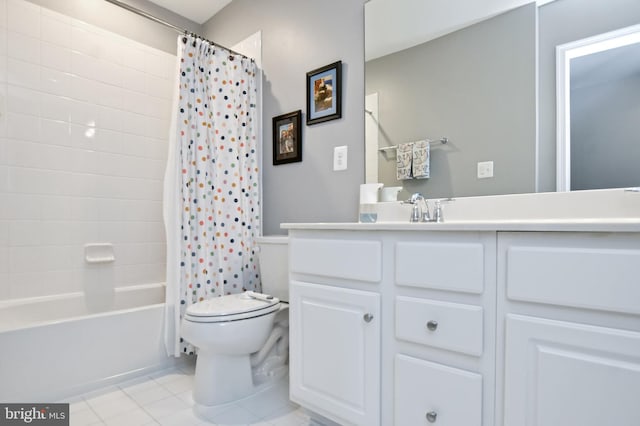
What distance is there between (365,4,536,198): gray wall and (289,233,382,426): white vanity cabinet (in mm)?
579

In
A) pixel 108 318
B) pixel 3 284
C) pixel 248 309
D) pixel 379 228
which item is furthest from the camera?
pixel 3 284

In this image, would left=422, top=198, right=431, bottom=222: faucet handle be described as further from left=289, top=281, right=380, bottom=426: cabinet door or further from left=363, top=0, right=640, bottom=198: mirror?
left=289, top=281, right=380, bottom=426: cabinet door

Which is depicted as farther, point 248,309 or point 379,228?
point 248,309

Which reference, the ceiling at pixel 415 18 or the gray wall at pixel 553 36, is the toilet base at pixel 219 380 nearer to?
the gray wall at pixel 553 36

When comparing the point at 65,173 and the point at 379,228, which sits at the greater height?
the point at 65,173

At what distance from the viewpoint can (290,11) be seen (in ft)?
7.21

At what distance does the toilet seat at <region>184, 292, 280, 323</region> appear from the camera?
1.55 metres

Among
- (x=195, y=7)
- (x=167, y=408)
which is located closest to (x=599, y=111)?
(x=167, y=408)

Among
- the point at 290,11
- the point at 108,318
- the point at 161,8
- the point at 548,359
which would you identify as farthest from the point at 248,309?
the point at 161,8

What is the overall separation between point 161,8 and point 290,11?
46.5 inches

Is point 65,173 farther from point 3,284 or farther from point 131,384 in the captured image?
point 131,384

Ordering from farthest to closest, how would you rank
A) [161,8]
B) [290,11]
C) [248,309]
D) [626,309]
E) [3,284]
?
[161,8]
[290,11]
[3,284]
[248,309]
[626,309]

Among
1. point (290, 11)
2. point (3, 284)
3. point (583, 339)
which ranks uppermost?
point (290, 11)

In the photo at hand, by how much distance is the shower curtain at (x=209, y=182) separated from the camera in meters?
1.95
